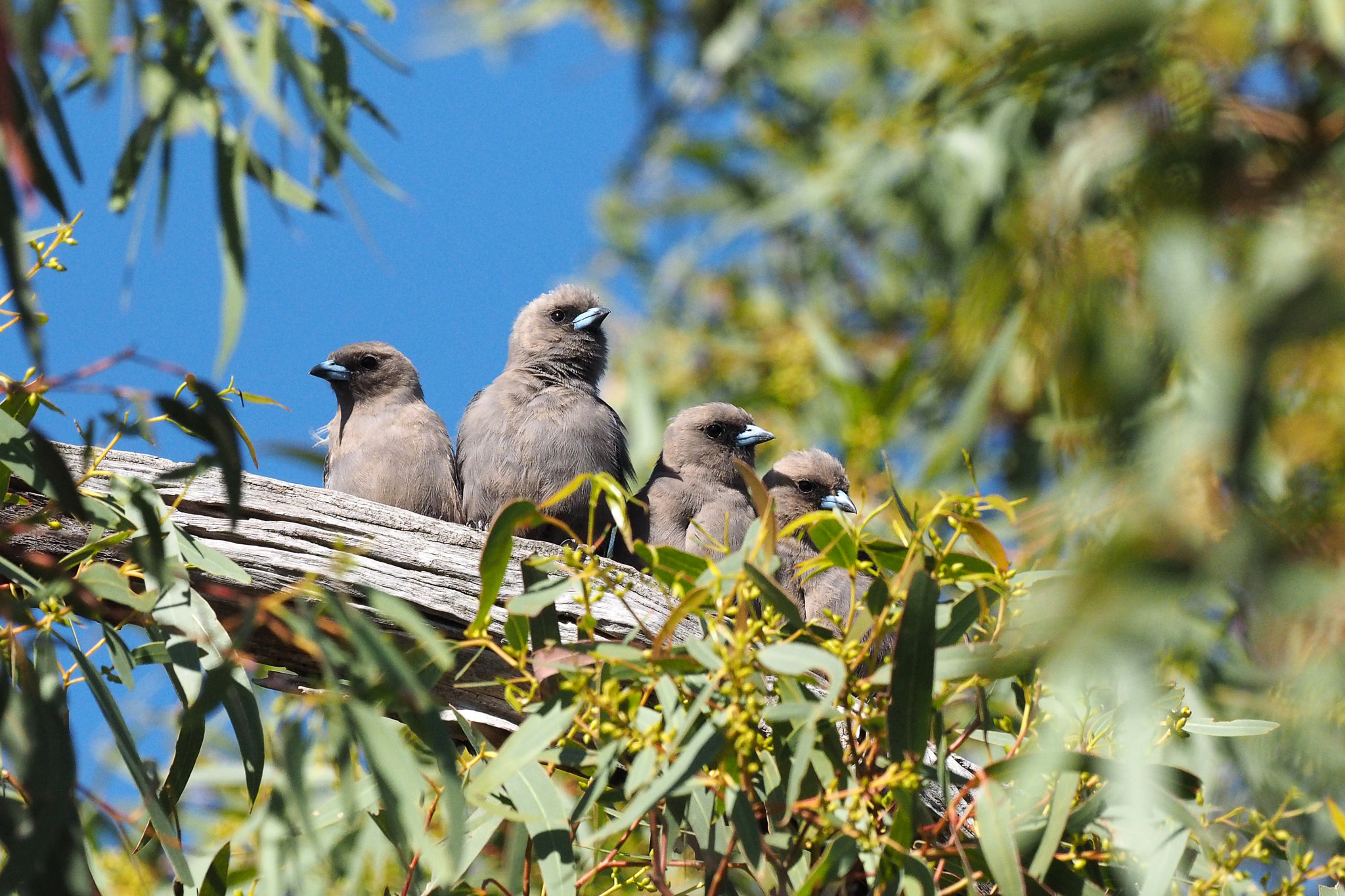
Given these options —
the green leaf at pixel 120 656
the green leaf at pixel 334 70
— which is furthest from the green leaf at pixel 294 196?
the green leaf at pixel 120 656

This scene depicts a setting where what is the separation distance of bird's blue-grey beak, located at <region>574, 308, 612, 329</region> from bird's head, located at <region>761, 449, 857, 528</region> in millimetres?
772

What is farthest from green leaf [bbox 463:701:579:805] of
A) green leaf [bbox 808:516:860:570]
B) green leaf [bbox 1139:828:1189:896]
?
green leaf [bbox 1139:828:1189:896]

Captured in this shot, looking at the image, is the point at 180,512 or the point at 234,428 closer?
the point at 234,428

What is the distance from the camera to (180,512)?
2500 millimetres

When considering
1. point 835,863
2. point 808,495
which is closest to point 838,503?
point 808,495

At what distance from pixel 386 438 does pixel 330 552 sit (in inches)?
43.2

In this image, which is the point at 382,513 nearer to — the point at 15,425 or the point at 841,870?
the point at 15,425

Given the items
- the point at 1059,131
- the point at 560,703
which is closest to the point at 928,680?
the point at 560,703

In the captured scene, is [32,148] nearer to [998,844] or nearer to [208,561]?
[208,561]

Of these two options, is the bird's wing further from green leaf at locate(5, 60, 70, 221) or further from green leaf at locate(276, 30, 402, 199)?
green leaf at locate(5, 60, 70, 221)

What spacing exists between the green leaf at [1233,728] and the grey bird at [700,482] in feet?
5.20

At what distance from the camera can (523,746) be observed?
5.56ft

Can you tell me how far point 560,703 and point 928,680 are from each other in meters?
0.51

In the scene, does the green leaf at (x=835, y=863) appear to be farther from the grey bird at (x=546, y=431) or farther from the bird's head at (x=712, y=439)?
the bird's head at (x=712, y=439)
